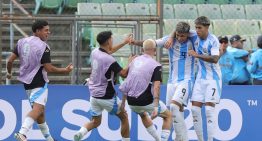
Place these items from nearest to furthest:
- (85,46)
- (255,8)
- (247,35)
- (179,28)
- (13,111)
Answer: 1. (179,28)
2. (13,111)
3. (85,46)
4. (247,35)
5. (255,8)

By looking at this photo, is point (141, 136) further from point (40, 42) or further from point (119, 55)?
point (40, 42)

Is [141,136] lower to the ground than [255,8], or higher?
lower

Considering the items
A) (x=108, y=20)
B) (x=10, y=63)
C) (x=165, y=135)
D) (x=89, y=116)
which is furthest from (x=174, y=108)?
(x=10, y=63)

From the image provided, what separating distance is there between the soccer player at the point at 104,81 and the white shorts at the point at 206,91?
1.20m

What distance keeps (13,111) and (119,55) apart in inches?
90.6

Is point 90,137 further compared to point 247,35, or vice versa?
point 247,35

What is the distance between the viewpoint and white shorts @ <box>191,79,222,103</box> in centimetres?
1291

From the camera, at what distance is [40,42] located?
1309 centimetres

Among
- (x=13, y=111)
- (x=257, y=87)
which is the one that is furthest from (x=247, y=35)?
(x=13, y=111)

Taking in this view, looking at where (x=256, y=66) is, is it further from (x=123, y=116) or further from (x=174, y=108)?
(x=123, y=116)

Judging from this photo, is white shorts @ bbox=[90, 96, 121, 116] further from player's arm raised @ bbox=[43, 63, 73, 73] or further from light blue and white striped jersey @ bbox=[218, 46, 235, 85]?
light blue and white striped jersey @ bbox=[218, 46, 235, 85]

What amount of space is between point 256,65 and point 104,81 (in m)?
3.56

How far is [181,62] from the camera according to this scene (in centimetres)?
1323

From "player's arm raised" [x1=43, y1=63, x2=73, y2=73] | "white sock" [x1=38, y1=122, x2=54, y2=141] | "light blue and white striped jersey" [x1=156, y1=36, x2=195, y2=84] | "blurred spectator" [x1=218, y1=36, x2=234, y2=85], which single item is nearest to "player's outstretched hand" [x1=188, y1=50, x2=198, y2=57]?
"light blue and white striped jersey" [x1=156, y1=36, x2=195, y2=84]
